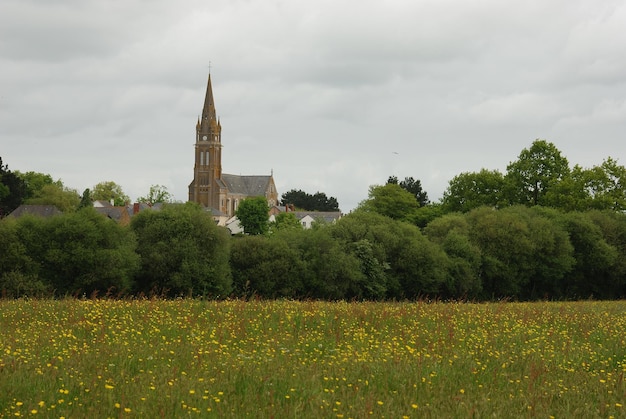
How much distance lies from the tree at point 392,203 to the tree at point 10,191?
61.2m

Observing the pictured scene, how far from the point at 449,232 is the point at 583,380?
189 ft

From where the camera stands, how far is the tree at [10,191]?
4764 inches

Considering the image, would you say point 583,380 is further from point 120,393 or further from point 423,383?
point 120,393

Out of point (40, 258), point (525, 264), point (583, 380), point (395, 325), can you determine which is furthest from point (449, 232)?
point (583, 380)

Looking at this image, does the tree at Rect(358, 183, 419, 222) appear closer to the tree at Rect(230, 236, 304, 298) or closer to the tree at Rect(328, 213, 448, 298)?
the tree at Rect(328, 213, 448, 298)

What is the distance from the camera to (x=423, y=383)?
455 inches

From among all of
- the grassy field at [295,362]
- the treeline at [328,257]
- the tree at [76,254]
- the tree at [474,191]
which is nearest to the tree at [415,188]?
the tree at [474,191]

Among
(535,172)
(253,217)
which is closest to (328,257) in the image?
(535,172)

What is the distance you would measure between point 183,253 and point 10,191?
259ft

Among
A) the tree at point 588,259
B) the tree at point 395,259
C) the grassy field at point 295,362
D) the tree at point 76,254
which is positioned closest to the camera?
the grassy field at point 295,362

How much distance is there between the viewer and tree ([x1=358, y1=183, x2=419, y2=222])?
137 meters

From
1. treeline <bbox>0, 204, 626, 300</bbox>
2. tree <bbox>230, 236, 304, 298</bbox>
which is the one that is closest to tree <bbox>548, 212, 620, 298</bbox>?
treeline <bbox>0, 204, 626, 300</bbox>

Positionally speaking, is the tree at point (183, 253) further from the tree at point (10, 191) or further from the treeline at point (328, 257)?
the tree at point (10, 191)

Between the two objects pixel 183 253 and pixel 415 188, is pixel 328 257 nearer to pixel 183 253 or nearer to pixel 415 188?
pixel 183 253
